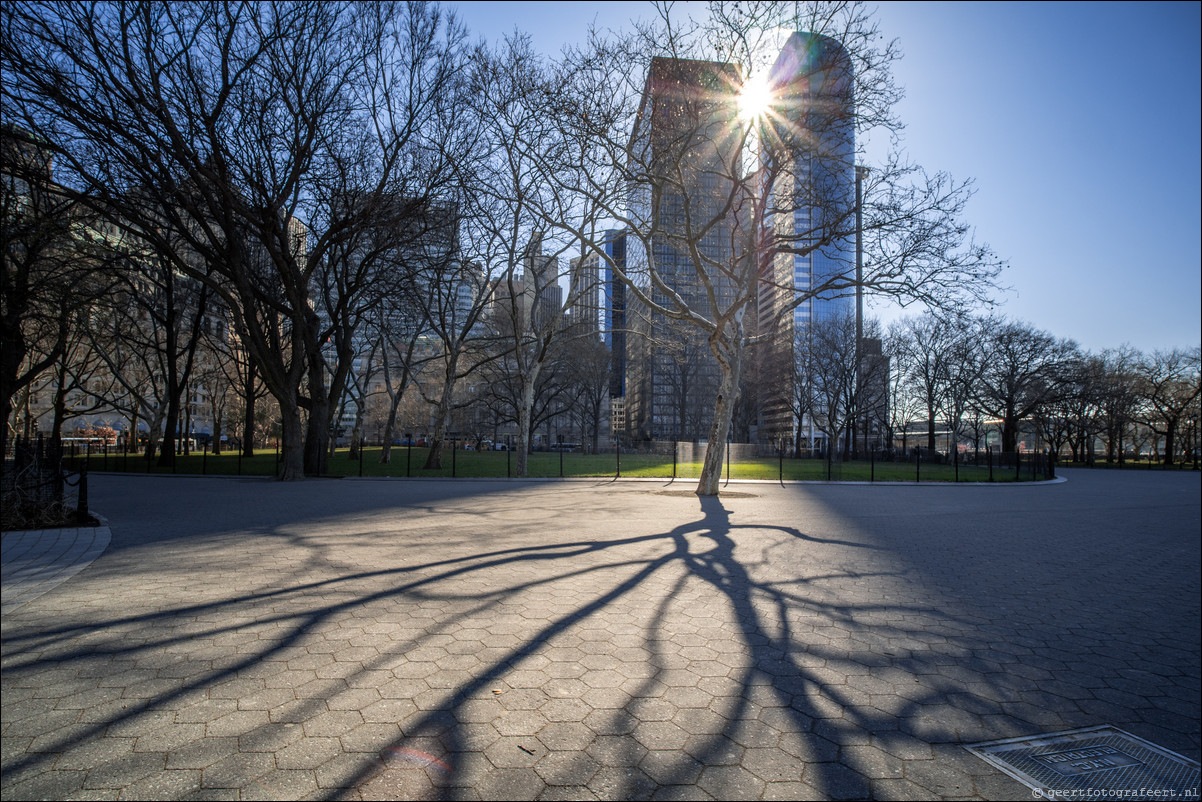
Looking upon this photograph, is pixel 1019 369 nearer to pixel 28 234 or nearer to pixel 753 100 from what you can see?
pixel 753 100

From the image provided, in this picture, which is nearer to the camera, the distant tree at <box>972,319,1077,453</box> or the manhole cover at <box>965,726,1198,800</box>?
the manhole cover at <box>965,726,1198,800</box>

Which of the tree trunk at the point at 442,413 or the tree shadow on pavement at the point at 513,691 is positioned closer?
the tree shadow on pavement at the point at 513,691

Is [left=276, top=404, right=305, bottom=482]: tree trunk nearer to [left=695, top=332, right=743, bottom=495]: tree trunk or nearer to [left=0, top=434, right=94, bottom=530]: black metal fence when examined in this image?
[left=0, top=434, right=94, bottom=530]: black metal fence

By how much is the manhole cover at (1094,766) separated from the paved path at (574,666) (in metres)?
0.11

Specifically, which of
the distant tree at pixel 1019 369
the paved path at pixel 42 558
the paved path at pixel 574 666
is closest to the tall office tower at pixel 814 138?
the paved path at pixel 574 666

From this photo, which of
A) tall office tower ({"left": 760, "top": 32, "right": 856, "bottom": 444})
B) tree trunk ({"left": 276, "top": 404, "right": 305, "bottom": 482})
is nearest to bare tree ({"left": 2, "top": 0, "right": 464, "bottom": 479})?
tree trunk ({"left": 276, "top": 404, "right": 305, "bottom": 482})

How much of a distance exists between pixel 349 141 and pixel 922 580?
20152 millimetres

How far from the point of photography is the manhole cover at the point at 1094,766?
267 centimetres

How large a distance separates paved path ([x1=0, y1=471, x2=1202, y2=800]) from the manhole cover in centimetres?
11

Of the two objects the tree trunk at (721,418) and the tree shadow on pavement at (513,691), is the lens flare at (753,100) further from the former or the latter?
the tree shadow on pavement at (513,691)

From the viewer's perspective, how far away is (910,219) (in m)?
15.0

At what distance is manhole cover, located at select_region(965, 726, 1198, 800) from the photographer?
8.76 feet

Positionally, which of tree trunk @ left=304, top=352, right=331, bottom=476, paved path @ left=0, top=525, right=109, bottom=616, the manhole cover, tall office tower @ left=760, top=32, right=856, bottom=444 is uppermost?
tall office tower @ left=760, top=32, right=856, bottom=444

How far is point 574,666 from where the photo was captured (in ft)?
12.6
